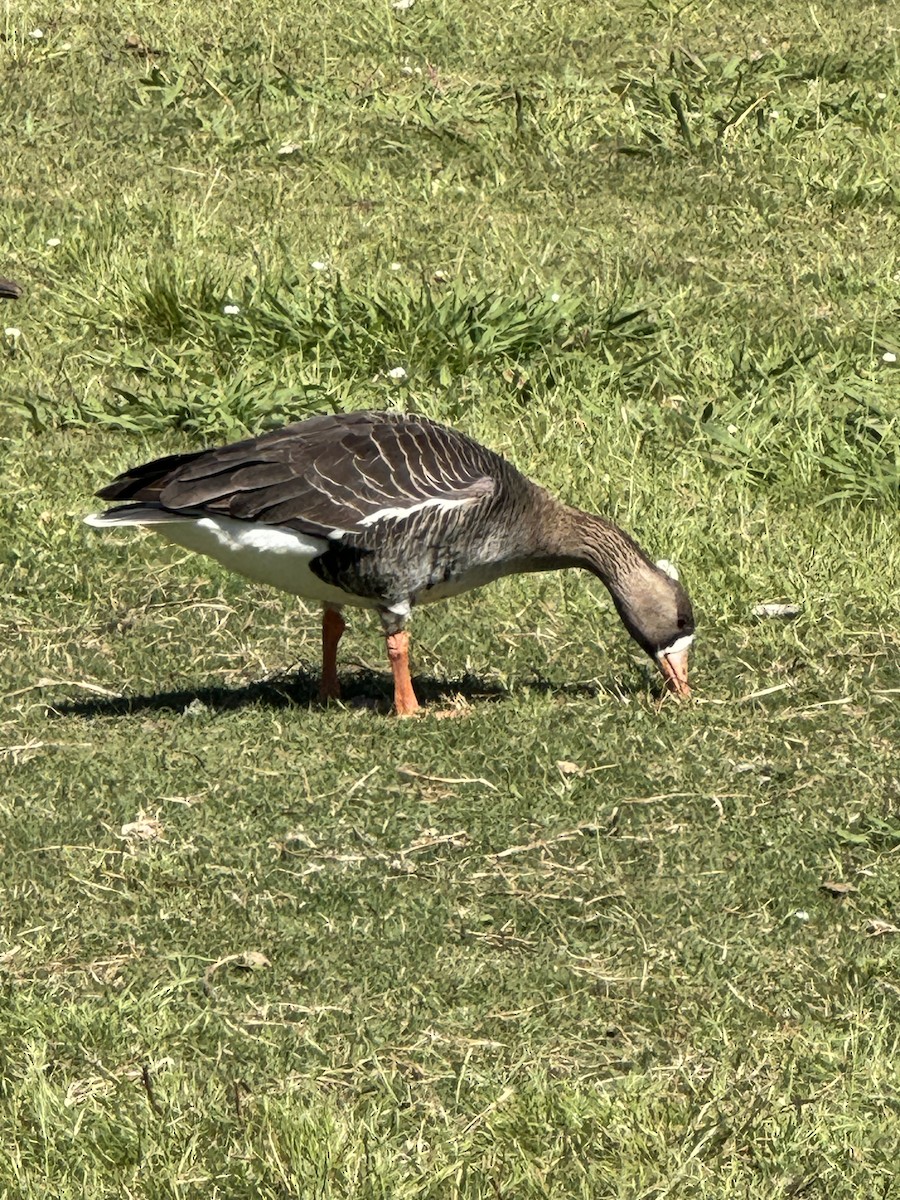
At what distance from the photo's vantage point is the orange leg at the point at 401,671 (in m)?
6.47

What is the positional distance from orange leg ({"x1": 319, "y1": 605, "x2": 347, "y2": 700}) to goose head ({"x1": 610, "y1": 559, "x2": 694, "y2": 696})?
1020mm

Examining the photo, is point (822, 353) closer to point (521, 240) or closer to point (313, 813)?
point (521, 240)

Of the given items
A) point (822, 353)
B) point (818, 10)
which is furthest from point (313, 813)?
point (818, 10)

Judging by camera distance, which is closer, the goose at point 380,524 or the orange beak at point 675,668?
the goose at point 380,524

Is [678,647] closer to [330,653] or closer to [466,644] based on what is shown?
[466,644]

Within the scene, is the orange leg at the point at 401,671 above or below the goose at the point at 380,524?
below

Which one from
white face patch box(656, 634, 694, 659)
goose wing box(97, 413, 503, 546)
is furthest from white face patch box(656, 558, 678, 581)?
goose wing box(97, 413, 503, 546)

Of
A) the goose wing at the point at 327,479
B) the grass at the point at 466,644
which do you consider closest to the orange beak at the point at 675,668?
the grass at the point at 466,644

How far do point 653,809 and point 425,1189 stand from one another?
198 cm

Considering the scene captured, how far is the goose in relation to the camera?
622 centimetres

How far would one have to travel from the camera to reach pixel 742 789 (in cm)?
603

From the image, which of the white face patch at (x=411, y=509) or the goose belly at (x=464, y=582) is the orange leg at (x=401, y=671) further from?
the white face patch at (x=411, y=509)

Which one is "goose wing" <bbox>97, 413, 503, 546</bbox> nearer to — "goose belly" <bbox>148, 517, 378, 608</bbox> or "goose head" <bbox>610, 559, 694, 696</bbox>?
"goose belly" <bbox>148, 517, 378, 608</bbox>

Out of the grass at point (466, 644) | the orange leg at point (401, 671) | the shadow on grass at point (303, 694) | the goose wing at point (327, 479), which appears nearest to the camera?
the grass at point (466, 644)
